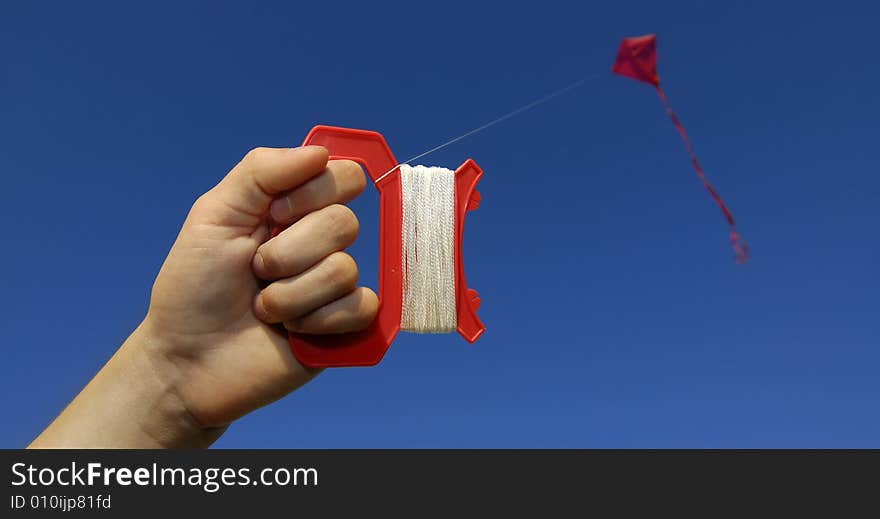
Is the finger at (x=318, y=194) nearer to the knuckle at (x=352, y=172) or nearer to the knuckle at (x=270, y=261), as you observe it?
the knuckle at (x=352, y=172)

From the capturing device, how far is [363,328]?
2.84 m

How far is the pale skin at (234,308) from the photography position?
103 inches

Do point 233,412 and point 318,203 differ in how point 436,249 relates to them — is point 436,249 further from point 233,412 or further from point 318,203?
point 233,412

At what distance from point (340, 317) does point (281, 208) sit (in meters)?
0.55

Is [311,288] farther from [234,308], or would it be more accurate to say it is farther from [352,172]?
[352,172]

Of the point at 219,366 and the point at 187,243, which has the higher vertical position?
the point at 187,243

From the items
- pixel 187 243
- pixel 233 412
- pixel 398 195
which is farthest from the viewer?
pixel 398 195

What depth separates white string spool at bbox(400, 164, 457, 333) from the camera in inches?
122

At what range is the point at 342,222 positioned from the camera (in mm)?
2668

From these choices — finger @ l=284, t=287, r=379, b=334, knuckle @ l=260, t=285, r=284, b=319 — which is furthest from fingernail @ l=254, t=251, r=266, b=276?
finger @ l=284, t=287, r=379, b=334

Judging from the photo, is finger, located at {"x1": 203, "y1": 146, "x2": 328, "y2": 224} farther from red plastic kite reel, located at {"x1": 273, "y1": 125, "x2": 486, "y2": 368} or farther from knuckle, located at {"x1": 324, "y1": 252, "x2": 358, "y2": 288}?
knuckle, located at {"x1": 324, "y1": 252, "x2": 358, "y2": 288}

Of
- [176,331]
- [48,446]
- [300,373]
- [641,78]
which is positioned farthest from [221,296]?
[641,78]

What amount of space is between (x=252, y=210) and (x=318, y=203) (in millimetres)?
286

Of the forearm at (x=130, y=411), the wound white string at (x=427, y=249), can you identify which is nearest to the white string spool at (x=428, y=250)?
the wound white string at (x=427, y=249)
